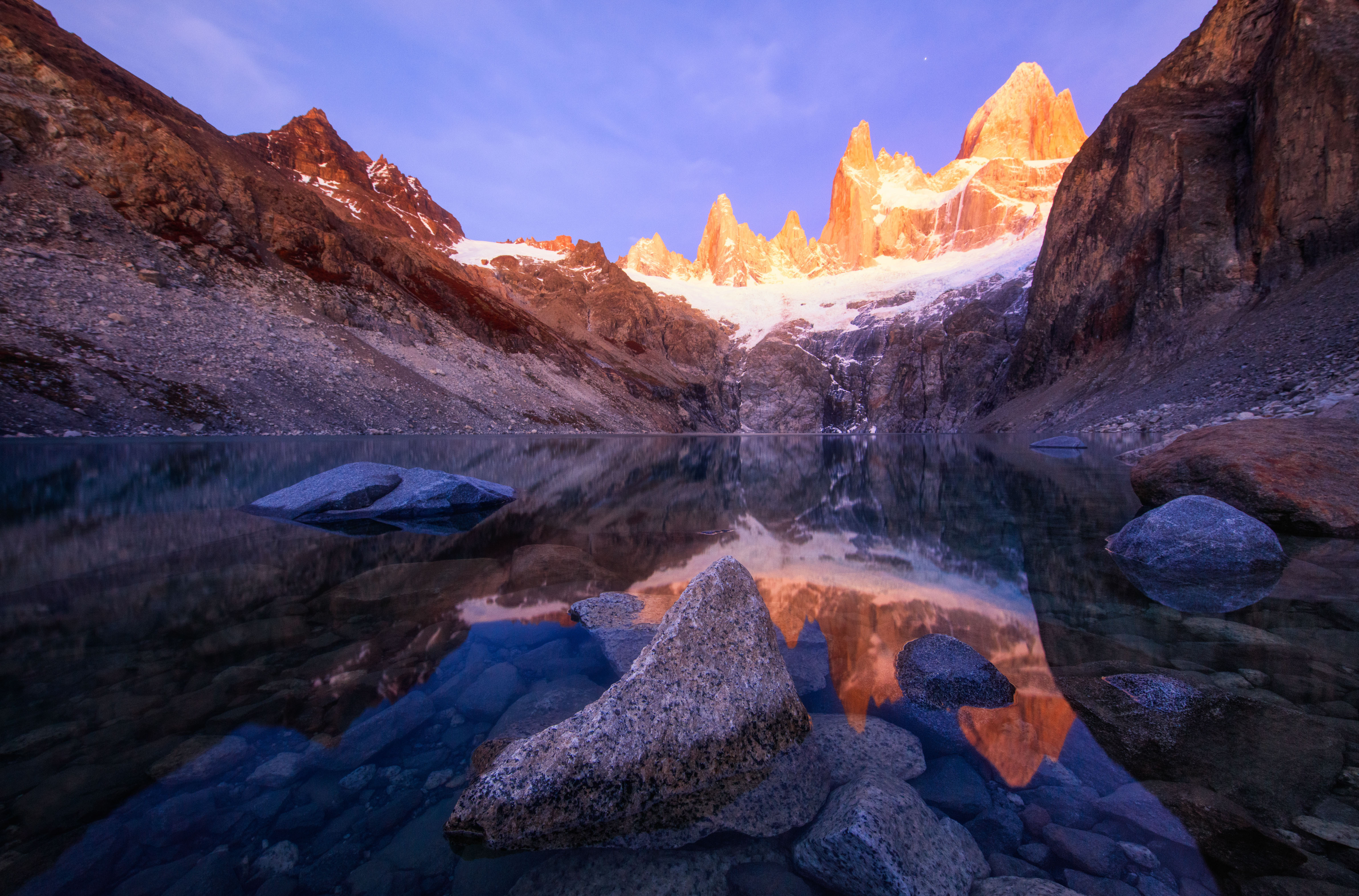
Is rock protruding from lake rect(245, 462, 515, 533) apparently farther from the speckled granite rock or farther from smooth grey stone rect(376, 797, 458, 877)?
the speckled granite rock

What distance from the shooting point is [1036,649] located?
173 inches

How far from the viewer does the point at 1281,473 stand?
7.86m

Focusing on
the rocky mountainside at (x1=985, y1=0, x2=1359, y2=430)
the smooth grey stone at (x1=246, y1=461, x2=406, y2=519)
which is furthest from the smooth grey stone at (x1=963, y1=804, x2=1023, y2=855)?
the rocky mountainside at (x1=985, y1=0, x2=1359, y2=430)

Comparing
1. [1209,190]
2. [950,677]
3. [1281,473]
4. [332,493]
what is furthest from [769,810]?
[1209,190]

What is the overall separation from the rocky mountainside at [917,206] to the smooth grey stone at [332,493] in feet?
486

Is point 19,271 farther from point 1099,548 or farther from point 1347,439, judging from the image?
point 1347,439

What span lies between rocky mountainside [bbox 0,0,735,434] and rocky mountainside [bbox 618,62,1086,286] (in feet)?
352

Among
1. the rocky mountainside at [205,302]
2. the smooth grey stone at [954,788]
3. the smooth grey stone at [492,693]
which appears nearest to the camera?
the smooth grey stone at [954,788]

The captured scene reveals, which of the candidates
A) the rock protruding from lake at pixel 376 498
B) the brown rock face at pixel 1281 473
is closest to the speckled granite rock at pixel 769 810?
the rock protruding from lake at pixel 376 498

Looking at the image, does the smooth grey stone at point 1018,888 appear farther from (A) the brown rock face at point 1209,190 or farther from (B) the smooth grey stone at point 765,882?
(A) the brown rock face at point 1209,190

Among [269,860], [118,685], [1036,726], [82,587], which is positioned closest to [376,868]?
[269,860]

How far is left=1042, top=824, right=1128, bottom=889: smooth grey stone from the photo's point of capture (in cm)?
230

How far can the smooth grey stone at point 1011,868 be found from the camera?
7.65ft

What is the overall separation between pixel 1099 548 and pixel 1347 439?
4.76 metres
